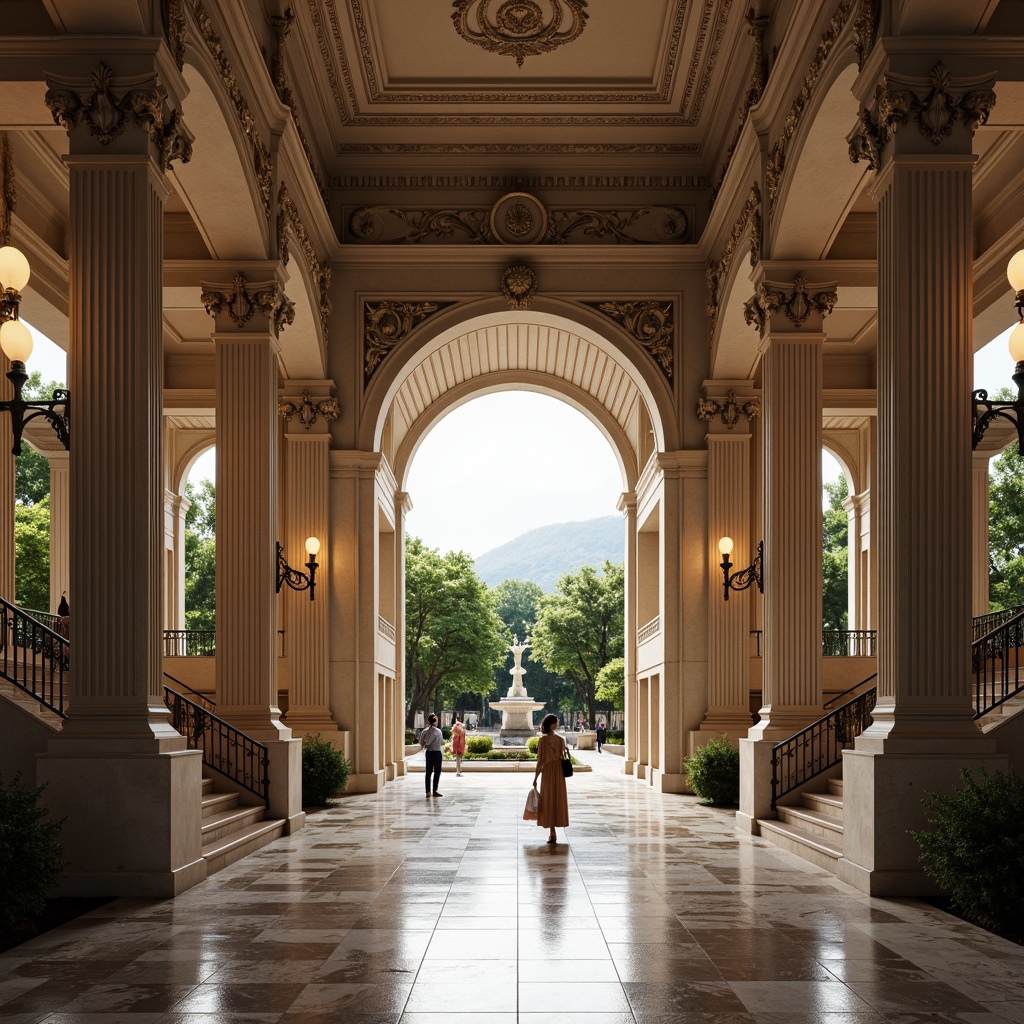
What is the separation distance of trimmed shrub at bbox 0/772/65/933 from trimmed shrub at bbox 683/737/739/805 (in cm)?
1308

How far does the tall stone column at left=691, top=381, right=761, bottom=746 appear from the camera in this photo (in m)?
22.9

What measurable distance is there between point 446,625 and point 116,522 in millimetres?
55177

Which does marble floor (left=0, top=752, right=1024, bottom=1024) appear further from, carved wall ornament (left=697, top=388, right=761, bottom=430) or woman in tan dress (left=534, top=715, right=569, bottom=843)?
carved wall ornament (left=697, top=388, right=761, bottom=430)

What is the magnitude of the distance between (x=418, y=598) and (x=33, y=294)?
46.9 meters

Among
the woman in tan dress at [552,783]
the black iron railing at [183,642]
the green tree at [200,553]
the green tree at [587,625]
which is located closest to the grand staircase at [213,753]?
the woman in tan dress at [552,783]

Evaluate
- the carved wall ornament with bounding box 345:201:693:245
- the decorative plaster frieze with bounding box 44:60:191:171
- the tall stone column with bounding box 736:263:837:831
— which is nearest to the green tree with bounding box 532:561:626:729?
the carved wall ornament with bounding box 345:201:693:245

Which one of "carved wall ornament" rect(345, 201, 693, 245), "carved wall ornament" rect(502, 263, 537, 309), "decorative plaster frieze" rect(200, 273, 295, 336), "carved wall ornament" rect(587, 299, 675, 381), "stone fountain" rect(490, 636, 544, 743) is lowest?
"stone fountain" rect(490, 636, 544, 743)

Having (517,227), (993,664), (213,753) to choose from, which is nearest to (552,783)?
(213,753)

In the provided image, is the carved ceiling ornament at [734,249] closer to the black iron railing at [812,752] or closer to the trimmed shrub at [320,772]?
the black iron railing at [812,752]

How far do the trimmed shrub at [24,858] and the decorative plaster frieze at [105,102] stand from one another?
5.77 m

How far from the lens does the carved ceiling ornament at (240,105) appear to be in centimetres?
1320

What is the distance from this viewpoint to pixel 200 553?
59.1 m

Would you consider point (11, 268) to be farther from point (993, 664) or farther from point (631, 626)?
point (631, 626)

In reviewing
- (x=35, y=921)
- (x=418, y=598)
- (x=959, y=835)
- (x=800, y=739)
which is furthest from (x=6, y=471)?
(x=418, y=598)
